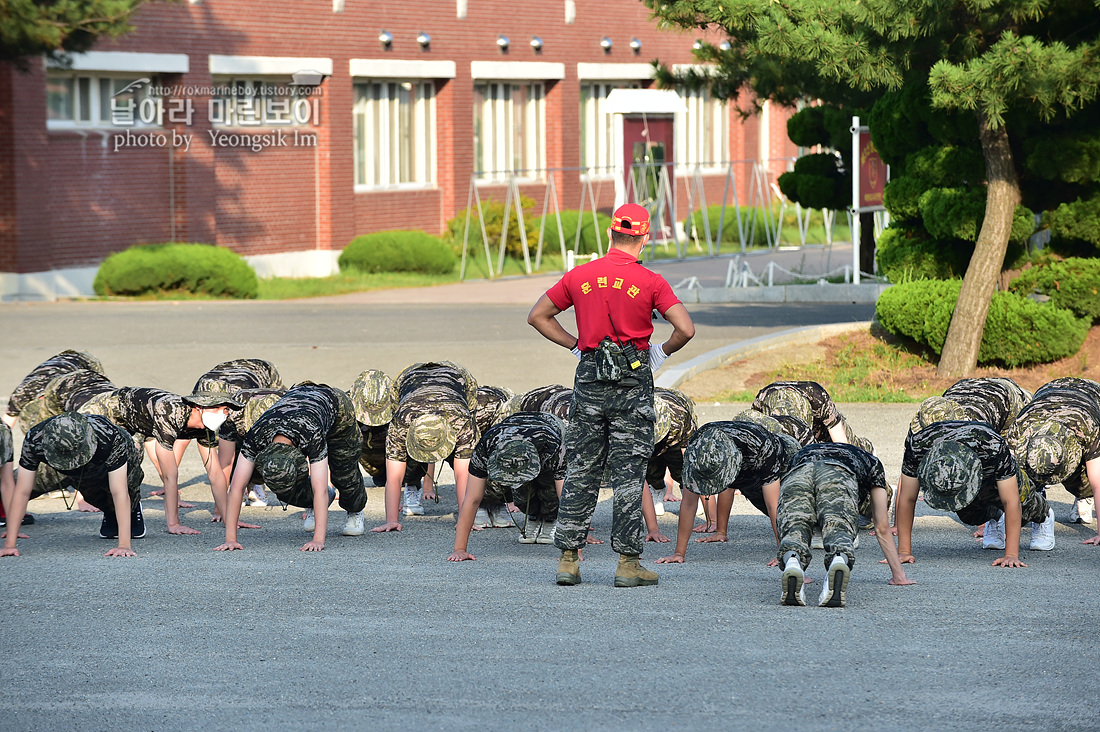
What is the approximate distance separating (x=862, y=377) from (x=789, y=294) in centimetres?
782

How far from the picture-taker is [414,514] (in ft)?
32.5

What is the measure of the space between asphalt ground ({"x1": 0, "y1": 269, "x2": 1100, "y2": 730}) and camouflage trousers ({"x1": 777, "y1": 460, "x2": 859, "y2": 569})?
0.31 m

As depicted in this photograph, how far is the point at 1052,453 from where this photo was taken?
8180mm

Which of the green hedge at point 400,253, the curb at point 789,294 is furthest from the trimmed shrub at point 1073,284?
the green hedge at point 400,253

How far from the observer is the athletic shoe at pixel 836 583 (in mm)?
6742

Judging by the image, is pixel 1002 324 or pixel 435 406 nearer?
pixel 435 406

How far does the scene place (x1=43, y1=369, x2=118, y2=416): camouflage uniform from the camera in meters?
9.70

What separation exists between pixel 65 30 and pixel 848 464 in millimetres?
15643

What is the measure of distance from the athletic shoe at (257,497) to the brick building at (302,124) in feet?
48.6

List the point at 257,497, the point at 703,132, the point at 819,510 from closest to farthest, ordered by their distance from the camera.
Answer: the point at 819,510 → the point at 257,497 → the point at 703,132

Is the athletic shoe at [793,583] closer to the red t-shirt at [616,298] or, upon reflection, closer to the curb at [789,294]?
the red t-shirt at [616,298]

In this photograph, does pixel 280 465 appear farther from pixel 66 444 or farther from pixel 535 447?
pixel 535 447

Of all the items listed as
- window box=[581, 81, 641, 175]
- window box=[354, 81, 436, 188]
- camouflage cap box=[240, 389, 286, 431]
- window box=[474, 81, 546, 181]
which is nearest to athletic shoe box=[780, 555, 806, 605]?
camouflage cap box=[240, 389, 286, 431]

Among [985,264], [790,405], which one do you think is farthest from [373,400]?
[985,264]
